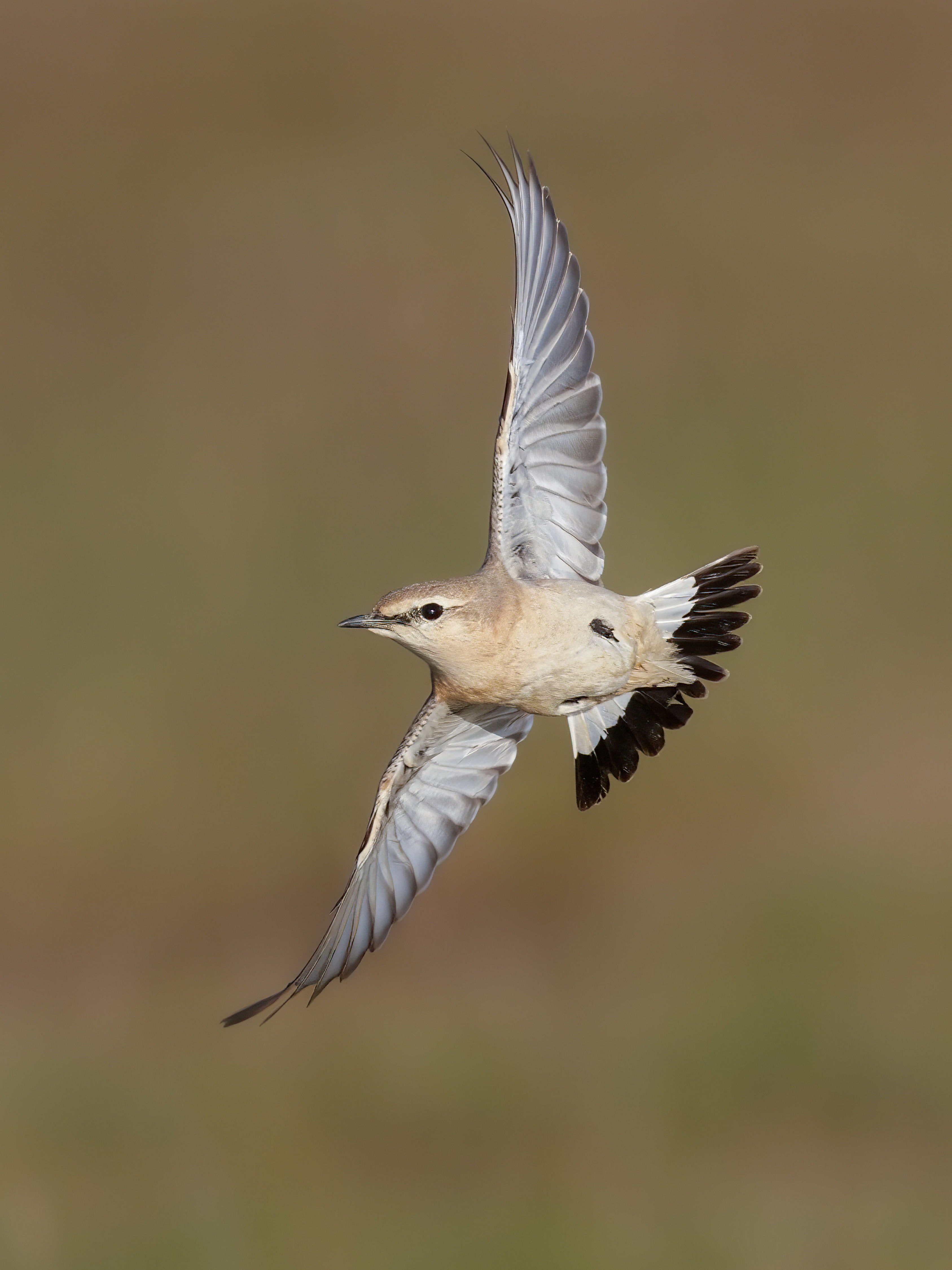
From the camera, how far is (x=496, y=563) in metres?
7.79

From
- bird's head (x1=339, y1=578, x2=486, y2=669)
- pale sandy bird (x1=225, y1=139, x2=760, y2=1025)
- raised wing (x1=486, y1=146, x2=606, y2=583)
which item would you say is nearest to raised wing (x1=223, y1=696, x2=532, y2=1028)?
pale sandy bird (x1=225, y1=139, x2=760, y2=1025)

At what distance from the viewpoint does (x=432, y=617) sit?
7.20m

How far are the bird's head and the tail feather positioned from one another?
804mm

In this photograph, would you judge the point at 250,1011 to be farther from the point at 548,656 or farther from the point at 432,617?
the point at 548,656

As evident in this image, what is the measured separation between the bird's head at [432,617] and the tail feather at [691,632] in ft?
2.64

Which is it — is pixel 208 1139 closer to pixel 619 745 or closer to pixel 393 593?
pixel 619 745

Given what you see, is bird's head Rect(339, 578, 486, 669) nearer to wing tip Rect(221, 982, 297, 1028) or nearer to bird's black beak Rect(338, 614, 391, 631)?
bird's black beak Rect(338, 614, 391, 631)

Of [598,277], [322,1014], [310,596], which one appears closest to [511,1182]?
[322,1014]

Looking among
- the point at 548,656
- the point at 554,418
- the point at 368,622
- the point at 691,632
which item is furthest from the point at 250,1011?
the point at 554,418

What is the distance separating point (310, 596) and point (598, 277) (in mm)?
6913

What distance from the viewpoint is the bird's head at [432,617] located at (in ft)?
23.6

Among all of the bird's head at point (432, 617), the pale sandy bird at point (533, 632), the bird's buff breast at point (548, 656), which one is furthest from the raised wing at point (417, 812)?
the bird's head at point (432, 617)

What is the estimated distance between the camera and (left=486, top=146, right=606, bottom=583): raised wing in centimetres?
815

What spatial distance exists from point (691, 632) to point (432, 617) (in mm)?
1418
